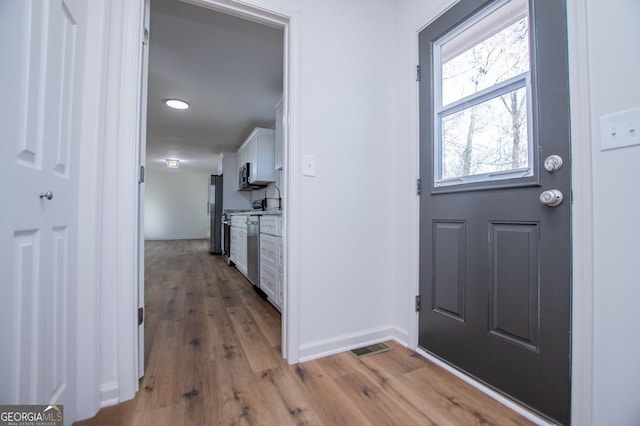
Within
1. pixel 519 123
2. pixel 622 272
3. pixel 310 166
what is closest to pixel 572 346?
pixel 622 272

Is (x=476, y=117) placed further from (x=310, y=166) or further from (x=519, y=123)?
(x=310, y=166)

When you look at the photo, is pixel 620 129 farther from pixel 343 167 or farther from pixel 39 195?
pixel 39 195

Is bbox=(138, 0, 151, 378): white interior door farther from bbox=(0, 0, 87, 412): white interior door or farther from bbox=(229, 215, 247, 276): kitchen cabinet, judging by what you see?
bbox=(229, 215, 247, 276): kitchen cabinet

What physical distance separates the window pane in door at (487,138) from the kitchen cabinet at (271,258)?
4.54 ft

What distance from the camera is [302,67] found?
5.22 ft

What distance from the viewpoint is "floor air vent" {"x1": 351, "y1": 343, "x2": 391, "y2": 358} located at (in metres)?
1.63

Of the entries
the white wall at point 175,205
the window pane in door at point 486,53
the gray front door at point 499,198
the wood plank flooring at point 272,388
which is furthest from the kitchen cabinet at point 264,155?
the white wall at point 175,205

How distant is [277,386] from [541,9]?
2048 mm

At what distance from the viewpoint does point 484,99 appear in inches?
52.9

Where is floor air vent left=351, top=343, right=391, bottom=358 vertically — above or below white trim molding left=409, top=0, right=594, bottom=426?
below

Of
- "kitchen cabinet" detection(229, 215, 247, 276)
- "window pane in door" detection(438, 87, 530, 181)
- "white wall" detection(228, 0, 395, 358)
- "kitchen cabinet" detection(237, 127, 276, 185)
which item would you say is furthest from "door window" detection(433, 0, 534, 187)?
"kitchen cabinet" detection(237, 127, 276, 185)

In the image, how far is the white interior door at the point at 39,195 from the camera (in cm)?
66

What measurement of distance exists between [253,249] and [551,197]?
270 cm

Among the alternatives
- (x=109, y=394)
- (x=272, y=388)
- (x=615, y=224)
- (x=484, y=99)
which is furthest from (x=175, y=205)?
(x=615, y=224)
